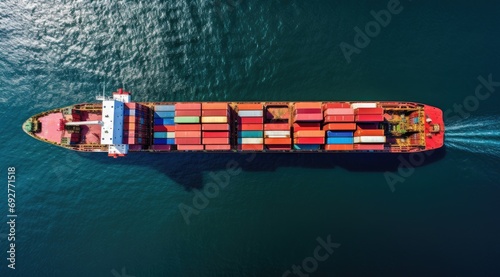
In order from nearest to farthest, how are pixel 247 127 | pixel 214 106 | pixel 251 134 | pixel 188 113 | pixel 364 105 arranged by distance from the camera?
pixel 188 113, pixel 214 106, pixel 364 105, pixel 251 134, pixel 247 127

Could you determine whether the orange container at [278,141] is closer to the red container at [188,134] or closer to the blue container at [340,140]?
the blue container at [340,140]

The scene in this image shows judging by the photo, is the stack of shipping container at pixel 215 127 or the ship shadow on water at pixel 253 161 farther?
the ship shadow on water at pixel 253 161

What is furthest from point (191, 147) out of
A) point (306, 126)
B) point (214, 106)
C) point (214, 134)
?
point (306, 126)

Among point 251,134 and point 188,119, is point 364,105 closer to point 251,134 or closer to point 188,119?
point 251,134

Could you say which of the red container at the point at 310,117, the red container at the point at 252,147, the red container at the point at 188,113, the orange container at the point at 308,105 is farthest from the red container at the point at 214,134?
the orange container at the point at 308,105

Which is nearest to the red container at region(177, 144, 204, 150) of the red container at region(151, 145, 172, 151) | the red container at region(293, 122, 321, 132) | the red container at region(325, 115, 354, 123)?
the red container at region(151, 145, 172, 151)
